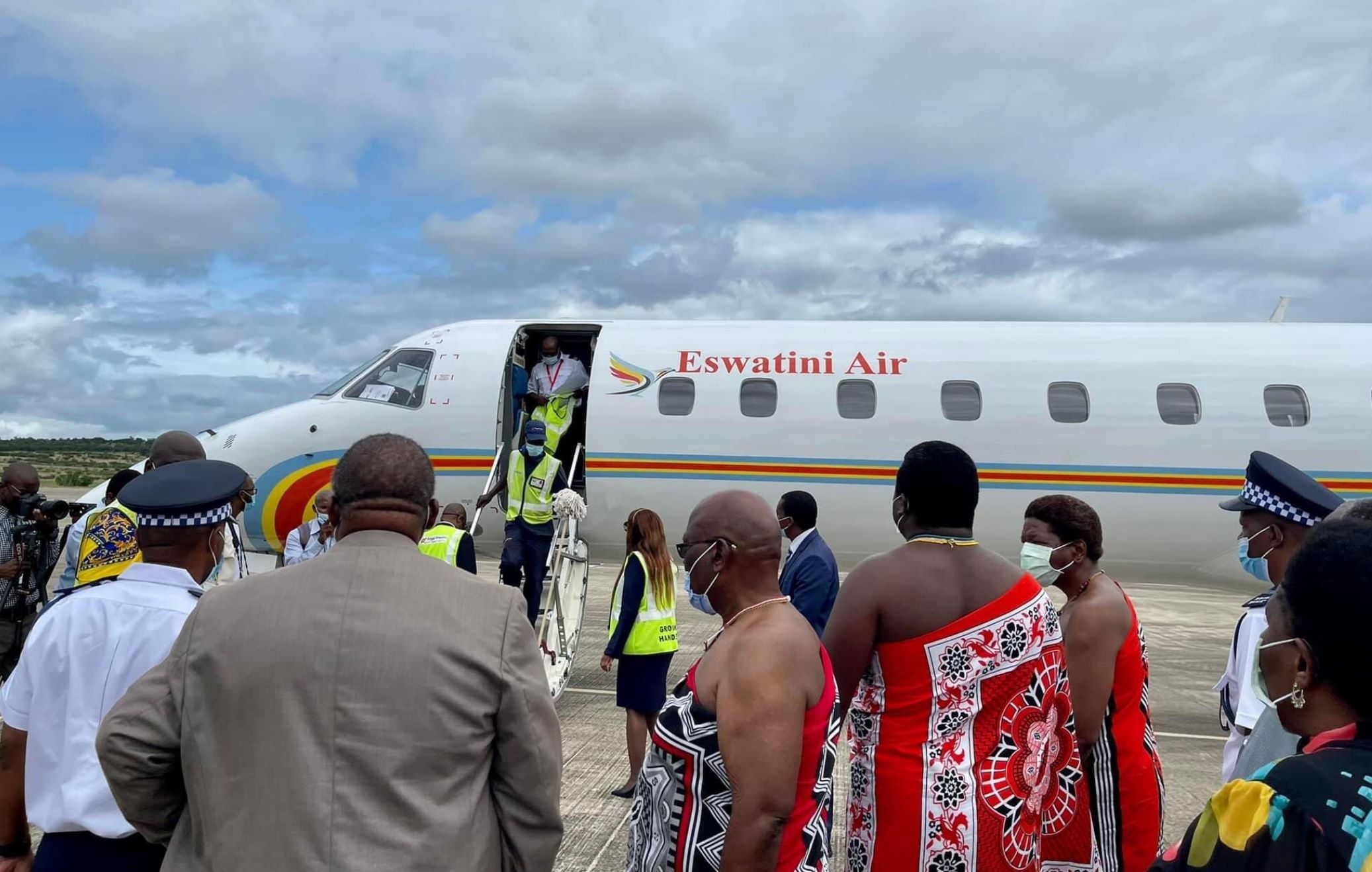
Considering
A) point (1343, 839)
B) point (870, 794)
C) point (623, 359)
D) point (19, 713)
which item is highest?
point (623, 359)

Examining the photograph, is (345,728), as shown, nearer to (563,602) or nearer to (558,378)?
(563,602)

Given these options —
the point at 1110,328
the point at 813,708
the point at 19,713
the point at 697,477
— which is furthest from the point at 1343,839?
the point at 1110,328

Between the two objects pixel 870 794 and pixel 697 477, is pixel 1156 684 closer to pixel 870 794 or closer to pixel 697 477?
pixel 697 477

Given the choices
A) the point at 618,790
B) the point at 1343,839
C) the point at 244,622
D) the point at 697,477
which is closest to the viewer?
the point at 1343,839

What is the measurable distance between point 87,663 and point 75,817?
0.39 meters

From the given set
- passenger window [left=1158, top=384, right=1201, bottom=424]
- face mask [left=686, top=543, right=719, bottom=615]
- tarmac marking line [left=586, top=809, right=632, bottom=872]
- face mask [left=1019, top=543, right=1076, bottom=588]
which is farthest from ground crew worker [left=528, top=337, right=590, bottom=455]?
face mask [left=686, top=543, right=719, bottom=615]

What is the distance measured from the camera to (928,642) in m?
2.72

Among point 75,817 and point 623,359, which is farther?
point 623,359

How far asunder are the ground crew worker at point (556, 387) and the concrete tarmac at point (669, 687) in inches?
99.2

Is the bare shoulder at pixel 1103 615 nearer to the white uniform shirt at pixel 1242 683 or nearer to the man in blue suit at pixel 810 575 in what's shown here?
the white uniform shirt at pixel 1242 683

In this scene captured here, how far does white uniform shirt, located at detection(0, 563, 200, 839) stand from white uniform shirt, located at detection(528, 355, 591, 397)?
791 cm

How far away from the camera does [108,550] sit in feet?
11.4

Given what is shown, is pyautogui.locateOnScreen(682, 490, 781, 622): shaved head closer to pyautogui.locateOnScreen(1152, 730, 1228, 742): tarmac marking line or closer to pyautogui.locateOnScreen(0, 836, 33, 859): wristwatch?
pyautogui.locateOnScreen(0, 836, 33, 859): wristwatch

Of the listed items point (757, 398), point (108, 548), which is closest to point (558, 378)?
point (757, 398)
